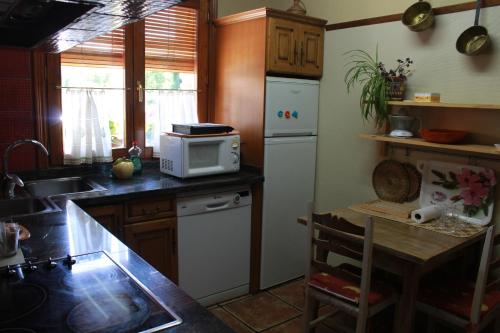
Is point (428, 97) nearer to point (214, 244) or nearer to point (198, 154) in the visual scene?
point (198, 154)

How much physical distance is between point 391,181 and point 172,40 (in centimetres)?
197

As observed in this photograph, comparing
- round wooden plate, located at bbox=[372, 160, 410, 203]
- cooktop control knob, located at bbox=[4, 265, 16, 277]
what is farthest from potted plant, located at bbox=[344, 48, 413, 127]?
cooktop control knob, located at bbox=[4, 265, 16, 277]

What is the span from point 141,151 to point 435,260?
2188 millimetres

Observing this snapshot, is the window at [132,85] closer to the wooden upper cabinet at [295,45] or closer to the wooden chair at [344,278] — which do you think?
the wooden upper cabinet at [295,45]

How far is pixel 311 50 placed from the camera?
3287mm

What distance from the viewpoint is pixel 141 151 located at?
3.25 meters

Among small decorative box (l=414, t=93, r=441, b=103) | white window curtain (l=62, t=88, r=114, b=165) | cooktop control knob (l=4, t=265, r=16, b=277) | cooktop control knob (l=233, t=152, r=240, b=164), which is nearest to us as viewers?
cooktop control knob (l=4, t=265, r=16, b=277)

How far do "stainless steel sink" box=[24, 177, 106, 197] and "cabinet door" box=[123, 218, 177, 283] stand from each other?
1.19ft

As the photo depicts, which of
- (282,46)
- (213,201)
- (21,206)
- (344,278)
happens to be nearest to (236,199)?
(213,201)

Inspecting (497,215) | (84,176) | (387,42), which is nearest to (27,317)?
(84,176)

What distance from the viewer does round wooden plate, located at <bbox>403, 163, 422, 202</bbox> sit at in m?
2.84

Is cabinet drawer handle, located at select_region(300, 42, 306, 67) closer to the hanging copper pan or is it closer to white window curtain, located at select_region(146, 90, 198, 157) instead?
white window curtain, located at select_region(146, 90, 198, 157)

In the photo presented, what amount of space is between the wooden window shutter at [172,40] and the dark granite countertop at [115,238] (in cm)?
89

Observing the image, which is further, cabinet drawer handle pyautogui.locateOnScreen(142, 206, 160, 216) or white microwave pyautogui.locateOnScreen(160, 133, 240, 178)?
white microwave pyautogui.locateOnScreen(160, 133, 240, 178)
